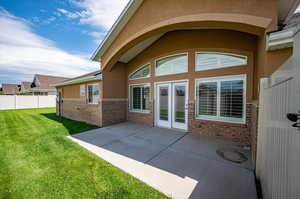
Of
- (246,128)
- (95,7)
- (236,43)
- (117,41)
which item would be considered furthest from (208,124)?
(95,7)

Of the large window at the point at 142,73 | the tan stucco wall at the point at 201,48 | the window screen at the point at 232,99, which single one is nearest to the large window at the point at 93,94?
the large window at the point at 142,73

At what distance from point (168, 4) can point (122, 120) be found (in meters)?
6.85

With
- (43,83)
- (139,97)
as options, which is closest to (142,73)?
(139,97)

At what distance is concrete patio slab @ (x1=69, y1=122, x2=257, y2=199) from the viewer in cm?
245

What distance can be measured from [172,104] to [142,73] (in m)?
2.92

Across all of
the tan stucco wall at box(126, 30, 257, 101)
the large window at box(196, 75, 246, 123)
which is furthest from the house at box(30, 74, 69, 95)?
the large window at box(196, 75, 246, 123)

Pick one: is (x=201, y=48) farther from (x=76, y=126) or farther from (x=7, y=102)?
(x=7, y=102)

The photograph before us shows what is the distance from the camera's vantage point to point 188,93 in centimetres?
605

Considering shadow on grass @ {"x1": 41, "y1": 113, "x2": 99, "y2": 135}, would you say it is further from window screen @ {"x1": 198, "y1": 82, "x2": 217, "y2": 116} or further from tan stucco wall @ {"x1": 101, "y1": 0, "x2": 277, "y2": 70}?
window screen @ {"x1": 198, "y1": 82, "x2": 217, "y2": 116}

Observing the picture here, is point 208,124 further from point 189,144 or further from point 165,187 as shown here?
point 165,187

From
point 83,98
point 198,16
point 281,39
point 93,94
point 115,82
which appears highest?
point 198,16

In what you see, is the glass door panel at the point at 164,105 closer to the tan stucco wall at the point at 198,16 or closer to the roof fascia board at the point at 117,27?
the tan stucco wall at the point at 198,16

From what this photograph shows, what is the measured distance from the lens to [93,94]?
8.38 meters

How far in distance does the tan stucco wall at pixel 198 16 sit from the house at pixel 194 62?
0.7 inches
